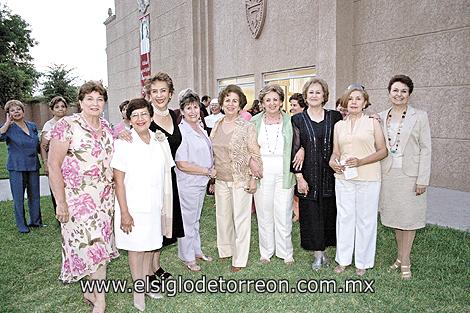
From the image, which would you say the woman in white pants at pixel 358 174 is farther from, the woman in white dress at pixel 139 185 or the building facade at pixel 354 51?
the building facade at pixel 354 51

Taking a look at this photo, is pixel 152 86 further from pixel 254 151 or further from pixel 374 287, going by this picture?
pixel 374 287

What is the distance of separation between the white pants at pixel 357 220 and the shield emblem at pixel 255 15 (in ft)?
29.1

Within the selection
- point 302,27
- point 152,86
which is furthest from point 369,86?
point 152,86

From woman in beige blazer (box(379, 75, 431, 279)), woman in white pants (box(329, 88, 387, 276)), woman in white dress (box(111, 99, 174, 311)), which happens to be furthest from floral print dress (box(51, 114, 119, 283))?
woman in beige blazer (box(379, 75, 431, 279))

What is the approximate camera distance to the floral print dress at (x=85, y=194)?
10.2 feet

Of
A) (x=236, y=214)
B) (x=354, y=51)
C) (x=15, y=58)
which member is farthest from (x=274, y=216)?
(x=15, y=58)

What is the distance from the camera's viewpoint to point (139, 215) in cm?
325

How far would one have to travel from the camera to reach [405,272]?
400cm

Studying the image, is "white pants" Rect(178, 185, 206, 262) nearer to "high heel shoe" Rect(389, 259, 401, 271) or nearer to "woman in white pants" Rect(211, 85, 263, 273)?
"woman in white pants" Rect(211, 85, 263, 273)

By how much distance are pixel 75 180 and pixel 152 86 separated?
44.4 inches

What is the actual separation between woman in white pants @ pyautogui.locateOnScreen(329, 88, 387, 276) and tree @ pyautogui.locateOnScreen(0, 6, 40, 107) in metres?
32.1

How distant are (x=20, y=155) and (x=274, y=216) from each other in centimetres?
368

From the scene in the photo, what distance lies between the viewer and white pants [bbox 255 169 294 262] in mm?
4246

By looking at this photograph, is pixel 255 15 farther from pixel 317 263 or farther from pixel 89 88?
pixel 89 88
